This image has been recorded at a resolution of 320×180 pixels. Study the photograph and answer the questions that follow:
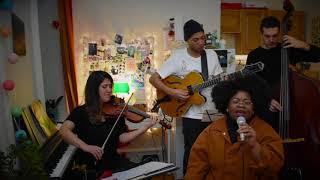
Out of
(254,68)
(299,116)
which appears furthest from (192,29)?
(299,116)

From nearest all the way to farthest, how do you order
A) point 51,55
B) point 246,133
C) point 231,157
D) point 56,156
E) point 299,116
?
point 246,133
point 231,157
point 299,116
point 56,156
point 51,55

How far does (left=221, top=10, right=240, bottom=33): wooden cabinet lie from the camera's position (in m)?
5.02

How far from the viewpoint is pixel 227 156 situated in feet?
5.54

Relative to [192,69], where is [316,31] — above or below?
above

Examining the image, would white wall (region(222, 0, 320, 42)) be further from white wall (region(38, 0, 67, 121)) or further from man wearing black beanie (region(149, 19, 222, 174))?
white wall (region(38, 0, 67, 121))

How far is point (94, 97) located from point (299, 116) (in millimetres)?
1335

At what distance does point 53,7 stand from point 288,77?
2.85m

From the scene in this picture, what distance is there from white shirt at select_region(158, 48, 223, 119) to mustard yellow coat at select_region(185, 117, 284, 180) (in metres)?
0.89

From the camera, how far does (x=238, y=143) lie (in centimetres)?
169

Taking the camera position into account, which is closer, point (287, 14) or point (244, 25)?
point (287, 14)

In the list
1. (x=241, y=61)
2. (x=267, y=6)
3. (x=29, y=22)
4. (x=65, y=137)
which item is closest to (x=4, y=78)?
(x=65, y=137)

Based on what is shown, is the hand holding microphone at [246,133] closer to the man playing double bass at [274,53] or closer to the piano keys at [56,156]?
the man playing double bass at [274,53]

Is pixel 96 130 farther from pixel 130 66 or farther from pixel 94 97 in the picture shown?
pixel 130 66

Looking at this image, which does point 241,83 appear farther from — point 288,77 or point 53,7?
point 53,7
